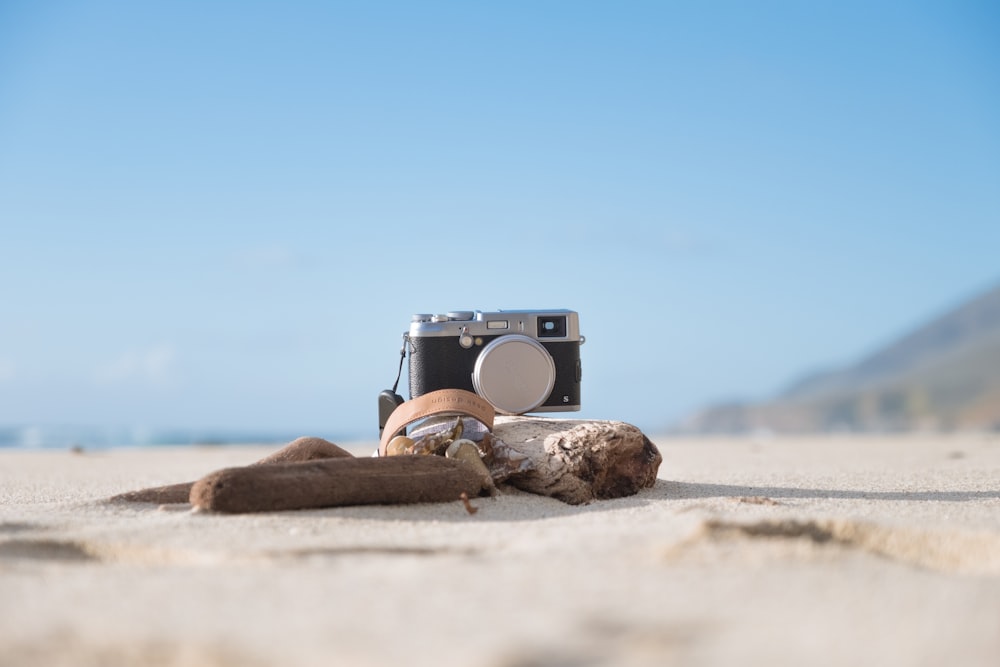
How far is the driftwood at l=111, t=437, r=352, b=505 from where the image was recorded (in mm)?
4957

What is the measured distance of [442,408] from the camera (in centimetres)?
550

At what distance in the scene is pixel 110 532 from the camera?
367 cm

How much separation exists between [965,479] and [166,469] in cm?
705

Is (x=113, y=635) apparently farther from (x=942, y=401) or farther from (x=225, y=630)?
(x=942, y=401)

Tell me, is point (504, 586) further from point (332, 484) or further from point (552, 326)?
point (552, 326)

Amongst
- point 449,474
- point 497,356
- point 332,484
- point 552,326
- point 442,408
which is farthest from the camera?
point 552,326

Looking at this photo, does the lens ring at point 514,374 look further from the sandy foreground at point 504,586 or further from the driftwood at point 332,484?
the sandy foreground at point 504,586

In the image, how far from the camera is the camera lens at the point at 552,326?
6223mm

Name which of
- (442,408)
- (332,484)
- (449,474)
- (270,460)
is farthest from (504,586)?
(270,460)

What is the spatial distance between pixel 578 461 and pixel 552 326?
4.11ft

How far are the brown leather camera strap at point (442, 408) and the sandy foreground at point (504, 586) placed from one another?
39.6 inches

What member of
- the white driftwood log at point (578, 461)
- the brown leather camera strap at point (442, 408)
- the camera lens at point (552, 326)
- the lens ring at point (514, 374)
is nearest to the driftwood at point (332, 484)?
the white driftwood log at point (578, 461)

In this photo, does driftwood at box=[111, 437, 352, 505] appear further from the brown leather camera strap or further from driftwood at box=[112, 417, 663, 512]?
the brown leather camera strap

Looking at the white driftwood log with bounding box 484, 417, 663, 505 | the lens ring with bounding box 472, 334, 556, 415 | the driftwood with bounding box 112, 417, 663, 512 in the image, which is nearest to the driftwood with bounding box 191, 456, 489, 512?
the driftwood with bounding box 112, 417, 663, 512
